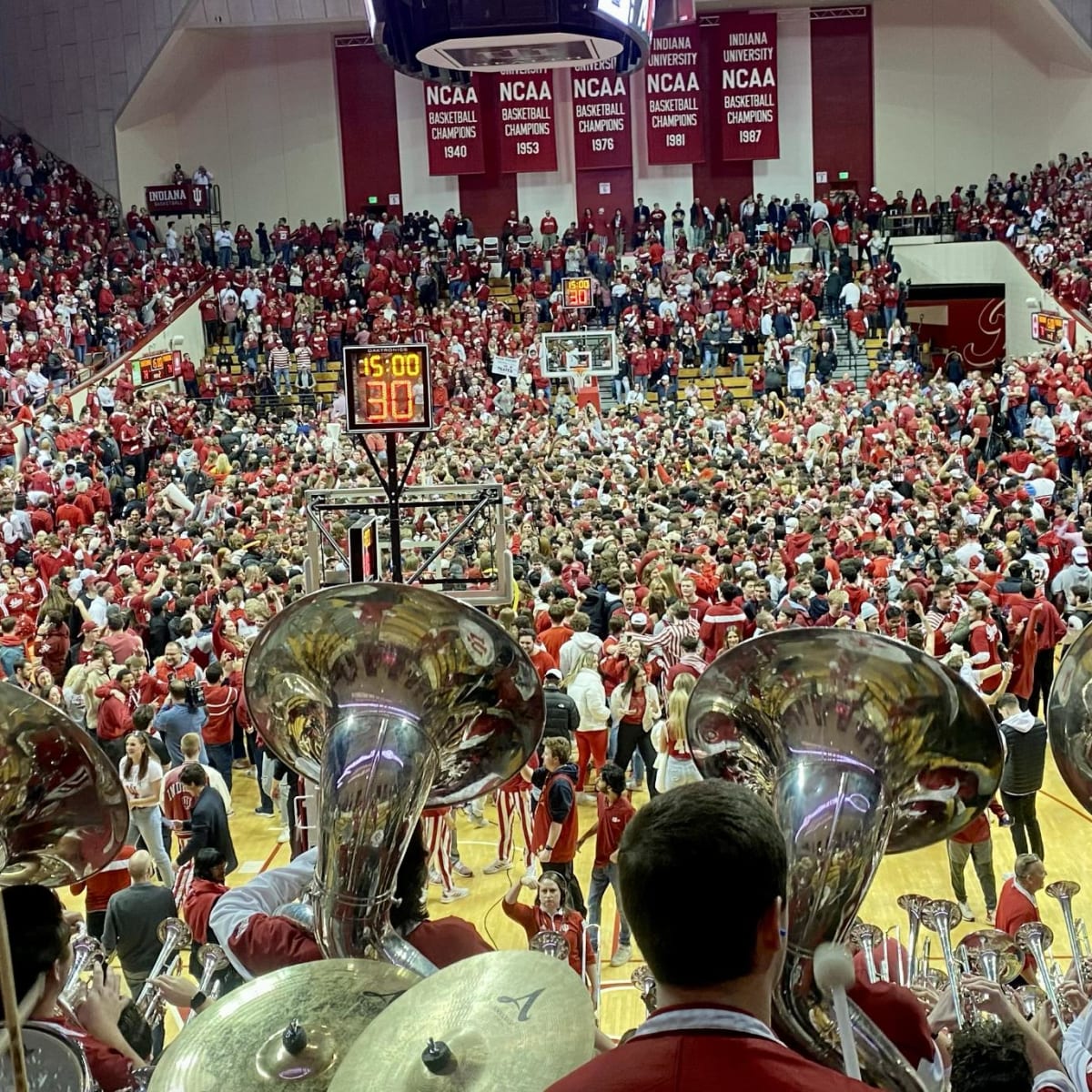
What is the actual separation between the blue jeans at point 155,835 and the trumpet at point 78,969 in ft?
11.7

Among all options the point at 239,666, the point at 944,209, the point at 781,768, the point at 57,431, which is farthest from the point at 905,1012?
the point at 944,209

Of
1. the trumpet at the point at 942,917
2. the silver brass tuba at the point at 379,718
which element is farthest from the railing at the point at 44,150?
the trumpet at the point at 942,917

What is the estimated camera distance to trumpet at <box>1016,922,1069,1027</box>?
144 inches

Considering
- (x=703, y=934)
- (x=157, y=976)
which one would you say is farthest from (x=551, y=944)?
(x=703, y=934)

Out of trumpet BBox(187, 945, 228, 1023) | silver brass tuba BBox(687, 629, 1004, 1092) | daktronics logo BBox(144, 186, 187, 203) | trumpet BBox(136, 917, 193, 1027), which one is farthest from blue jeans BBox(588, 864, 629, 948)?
daktronics logo BBox(144, 186, 187, 203)

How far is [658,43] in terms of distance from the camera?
94.6ft

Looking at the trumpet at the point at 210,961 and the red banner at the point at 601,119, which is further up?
the red banner at the point at 601,119

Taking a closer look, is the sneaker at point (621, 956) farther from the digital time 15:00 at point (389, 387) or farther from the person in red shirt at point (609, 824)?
the digital time 15:00 at point (389, 387)

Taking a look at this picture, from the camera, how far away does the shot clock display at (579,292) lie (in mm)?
25594

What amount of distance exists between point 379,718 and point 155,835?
14.8 feet

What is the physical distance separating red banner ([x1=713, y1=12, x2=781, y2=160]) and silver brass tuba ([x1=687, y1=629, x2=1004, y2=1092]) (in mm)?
28369

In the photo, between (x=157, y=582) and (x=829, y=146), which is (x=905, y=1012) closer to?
(x=157, y=582)

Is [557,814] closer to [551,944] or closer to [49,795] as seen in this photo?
[551,944]

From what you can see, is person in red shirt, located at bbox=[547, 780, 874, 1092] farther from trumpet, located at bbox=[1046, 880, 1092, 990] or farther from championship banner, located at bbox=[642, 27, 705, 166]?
championship banner, located at bbox=[642, 27, 705, 166]
